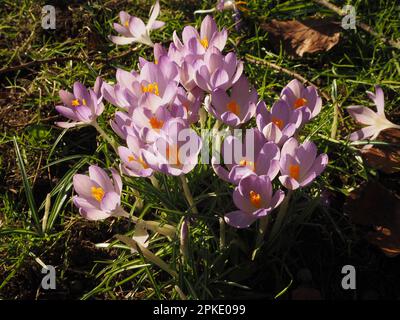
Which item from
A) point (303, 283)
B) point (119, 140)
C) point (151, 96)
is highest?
point (151, 96)

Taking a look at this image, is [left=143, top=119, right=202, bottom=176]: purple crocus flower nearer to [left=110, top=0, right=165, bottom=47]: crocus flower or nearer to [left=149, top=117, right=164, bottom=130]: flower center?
[left=149, top=117, right=164, bottom=130]: flower center

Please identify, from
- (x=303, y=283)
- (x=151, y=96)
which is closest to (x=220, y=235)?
(x=303, y=283)

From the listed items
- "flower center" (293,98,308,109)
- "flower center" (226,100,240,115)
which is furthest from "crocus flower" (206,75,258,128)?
"flower center" (293,98,308,109)

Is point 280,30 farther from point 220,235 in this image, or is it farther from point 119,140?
point 220,235

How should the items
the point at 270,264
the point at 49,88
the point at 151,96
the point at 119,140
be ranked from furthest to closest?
the point at 49,88 → the point at 119,140 → the point at 270,264 → the point at 151,96

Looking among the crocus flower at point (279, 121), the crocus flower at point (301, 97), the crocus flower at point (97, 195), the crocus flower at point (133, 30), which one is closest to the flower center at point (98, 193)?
the crocus flower at point (97, 195)

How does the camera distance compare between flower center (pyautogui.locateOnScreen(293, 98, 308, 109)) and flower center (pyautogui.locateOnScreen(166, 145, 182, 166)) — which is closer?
flower center (pyautogui.locateOnScreen(166, 145, 182, 166))
